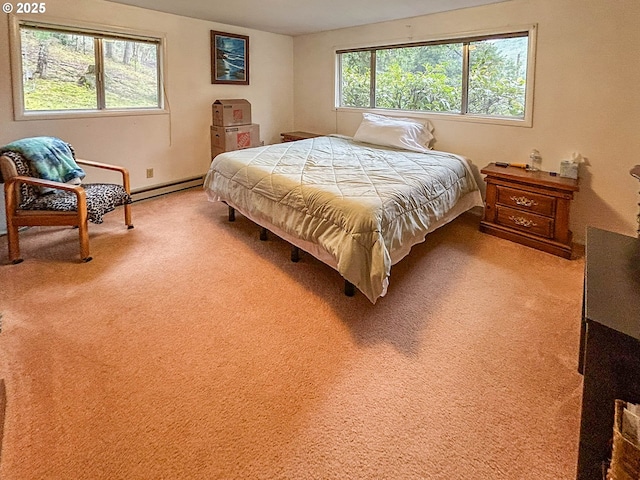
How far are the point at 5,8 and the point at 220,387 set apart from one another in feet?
12.2

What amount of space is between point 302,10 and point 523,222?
303 cm

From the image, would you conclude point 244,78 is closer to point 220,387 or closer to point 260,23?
point 260,23

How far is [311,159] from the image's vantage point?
12.1ft

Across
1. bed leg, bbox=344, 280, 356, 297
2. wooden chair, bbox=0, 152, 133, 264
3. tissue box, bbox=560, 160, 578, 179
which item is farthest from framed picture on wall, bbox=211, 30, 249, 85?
tissue box, bbox=560, 160, 578, 179

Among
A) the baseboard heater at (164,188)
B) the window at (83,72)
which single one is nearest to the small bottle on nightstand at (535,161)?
the baseboard heater at (164,188)

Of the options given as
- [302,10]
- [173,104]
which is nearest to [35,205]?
[173,104]

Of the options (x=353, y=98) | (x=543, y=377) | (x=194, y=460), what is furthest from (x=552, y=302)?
(x=353, y=98)

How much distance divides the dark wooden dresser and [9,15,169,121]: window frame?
441 cm

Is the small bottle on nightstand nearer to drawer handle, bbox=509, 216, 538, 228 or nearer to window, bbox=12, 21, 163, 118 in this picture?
drawer handle, bbox=509, 216, 538, 228

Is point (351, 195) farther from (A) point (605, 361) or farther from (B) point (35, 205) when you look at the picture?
(B) point (35, 205)

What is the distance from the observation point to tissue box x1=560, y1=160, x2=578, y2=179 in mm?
3422

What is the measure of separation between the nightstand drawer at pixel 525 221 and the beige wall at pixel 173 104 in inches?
142

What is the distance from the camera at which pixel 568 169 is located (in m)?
3.45

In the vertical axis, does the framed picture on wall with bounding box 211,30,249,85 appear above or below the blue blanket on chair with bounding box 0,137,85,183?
above
